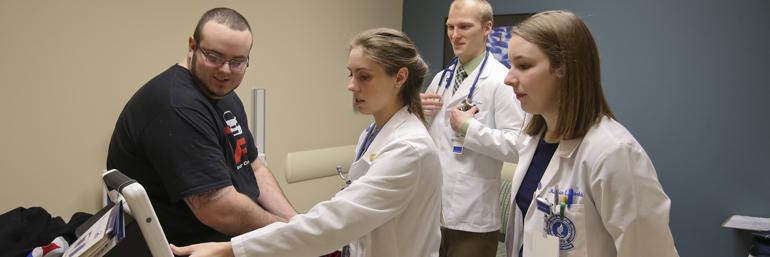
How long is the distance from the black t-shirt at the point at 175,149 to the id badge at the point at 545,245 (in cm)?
86

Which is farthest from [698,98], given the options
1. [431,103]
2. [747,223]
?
[431,103]

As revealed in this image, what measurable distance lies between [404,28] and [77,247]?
3.78 m

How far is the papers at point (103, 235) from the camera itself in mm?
911

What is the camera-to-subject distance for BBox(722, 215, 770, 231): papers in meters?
2.86

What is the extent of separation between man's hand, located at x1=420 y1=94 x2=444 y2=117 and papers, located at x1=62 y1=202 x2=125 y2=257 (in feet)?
5.68

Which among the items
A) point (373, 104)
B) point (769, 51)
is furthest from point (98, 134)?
point (769, 51)

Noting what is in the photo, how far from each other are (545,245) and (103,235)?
97 centimetres

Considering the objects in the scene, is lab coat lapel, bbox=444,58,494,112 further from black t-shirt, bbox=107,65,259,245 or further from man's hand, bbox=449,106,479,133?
black t-shirt, bbox=107,65,259,245

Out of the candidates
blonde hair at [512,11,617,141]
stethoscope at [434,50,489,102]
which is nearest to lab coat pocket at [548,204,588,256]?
blonde hair at [512,11,617,141]

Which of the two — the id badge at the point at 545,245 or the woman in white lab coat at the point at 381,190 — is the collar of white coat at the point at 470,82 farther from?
the id badge at the point at 545,245

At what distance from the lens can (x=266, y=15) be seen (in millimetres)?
3340

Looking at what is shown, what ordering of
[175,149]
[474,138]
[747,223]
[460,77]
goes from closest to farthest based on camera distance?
[175,149]
[474,138]
[460,77]
[747,223]

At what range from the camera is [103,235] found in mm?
908

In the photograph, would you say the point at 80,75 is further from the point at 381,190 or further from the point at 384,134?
the point at 381,190
